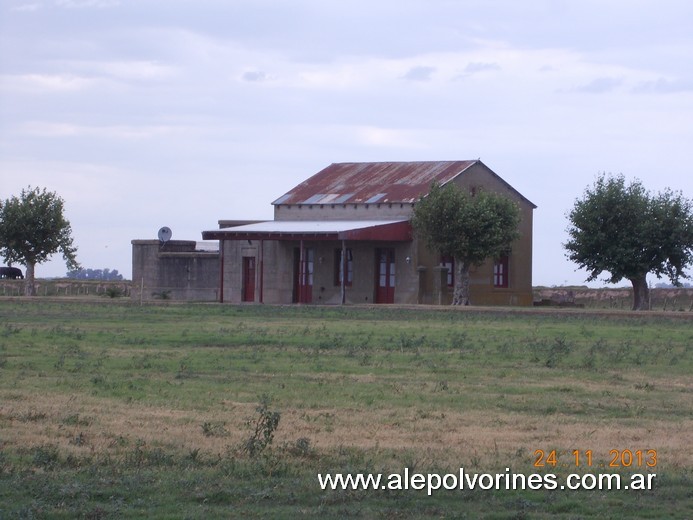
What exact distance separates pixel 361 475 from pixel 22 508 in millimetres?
3215

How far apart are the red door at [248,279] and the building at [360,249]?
0.05 meters

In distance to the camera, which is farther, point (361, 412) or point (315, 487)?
point (361, 412)

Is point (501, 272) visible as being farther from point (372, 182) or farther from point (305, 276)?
point (305, 276)

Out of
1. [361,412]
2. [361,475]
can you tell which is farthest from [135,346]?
[361,475]

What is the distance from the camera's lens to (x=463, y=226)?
51.9m

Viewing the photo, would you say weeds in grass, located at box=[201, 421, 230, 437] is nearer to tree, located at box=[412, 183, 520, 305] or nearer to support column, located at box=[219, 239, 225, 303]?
tree, located at box=[412, 183, 520, 305]

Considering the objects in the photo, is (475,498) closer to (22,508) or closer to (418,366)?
(22,508)

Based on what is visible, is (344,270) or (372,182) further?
(372,182)

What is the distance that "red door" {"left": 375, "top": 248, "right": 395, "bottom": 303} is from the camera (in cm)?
5534

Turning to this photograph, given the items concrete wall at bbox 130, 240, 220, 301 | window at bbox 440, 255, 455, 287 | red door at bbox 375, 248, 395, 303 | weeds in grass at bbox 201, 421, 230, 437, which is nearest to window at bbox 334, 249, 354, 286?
red door at bbox 375, 248, 395, 303

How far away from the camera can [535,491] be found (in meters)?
10.9

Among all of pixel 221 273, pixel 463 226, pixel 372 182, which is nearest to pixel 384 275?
pixel 463 226
